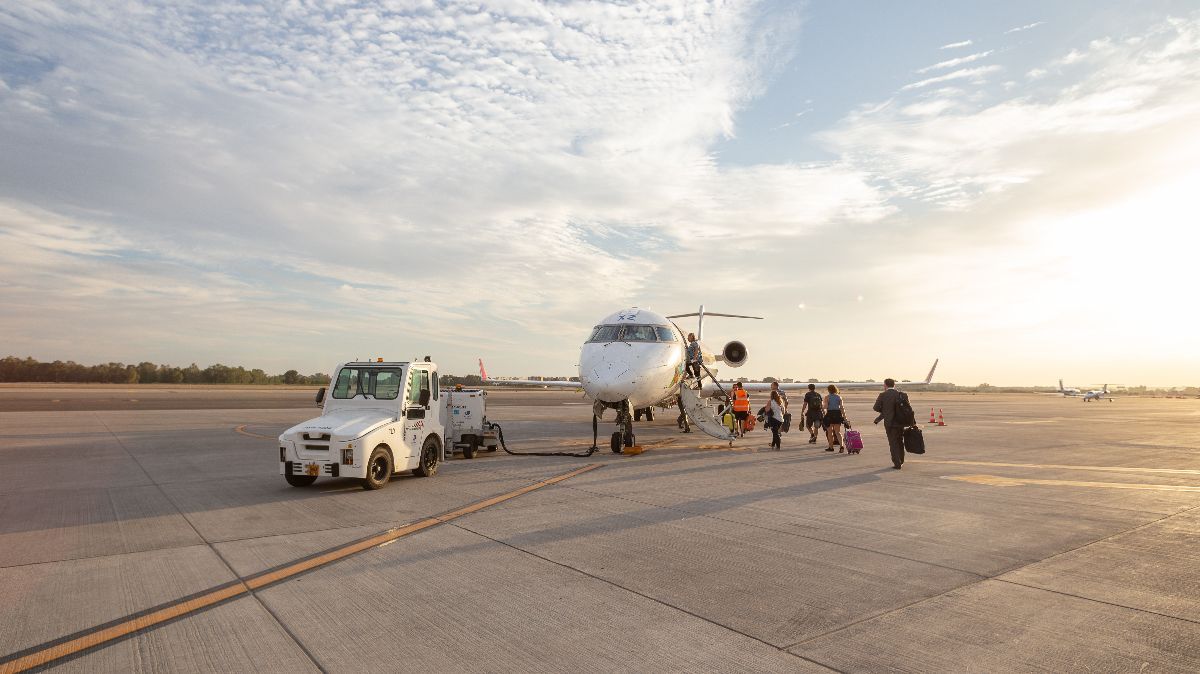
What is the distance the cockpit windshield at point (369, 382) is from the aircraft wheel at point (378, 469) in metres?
1.11

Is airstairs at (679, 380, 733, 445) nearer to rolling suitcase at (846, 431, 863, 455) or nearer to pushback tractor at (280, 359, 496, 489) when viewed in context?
rolling suitcase at (846, 431, 863, 455)

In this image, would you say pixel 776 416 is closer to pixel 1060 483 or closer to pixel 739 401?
pixel 739 401

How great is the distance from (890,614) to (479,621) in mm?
3109

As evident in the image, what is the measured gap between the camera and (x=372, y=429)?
10.4 m

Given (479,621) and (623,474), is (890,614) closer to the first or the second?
(479,621)

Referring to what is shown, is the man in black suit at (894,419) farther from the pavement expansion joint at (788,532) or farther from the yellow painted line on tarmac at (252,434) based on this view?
the yellow painted line on tarmac at (252,434)

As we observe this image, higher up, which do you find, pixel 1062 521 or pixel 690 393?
pixel 690 393

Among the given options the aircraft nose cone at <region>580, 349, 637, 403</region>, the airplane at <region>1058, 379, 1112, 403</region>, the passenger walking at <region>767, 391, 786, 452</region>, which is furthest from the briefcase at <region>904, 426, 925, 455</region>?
the airplane at <region>1058, 379, 1112, 403</region>

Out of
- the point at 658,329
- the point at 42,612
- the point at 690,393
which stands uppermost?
the point at 658,329

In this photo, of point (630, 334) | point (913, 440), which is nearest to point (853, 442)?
point (913, 440)

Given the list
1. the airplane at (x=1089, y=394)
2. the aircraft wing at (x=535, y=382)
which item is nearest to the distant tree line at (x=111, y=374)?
the aircraft wing at (x=535, y=382)

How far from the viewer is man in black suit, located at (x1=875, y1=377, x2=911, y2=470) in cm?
1303

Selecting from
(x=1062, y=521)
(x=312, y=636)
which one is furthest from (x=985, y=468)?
(x=312, y=636)

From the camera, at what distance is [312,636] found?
14.2ft
